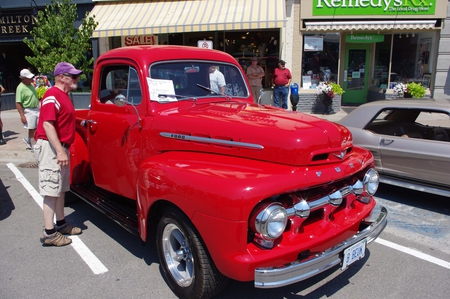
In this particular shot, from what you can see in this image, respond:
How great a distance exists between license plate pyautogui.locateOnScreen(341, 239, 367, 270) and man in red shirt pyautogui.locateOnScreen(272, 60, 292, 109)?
9347mm

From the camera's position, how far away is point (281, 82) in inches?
488

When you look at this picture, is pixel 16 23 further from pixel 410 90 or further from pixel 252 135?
pixel 252 135

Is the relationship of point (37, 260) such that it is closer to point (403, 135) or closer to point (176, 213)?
point (176, 213)

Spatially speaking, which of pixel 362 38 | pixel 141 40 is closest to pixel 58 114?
pixel 141 40

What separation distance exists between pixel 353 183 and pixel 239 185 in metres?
1.32

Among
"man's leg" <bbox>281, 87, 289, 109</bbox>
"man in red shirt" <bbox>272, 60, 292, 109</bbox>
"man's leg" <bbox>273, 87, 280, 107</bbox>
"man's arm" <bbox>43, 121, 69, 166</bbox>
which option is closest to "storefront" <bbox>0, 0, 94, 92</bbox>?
"man in red shirt" <bbox>272, 60, 292, 109</bbox>

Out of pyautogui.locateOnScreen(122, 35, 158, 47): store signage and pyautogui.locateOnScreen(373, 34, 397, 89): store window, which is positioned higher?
pyautogui.locateOnScreen(122, 35, 158, 47): store signage

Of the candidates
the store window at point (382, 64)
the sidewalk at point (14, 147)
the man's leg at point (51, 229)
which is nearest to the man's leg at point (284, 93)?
the store window at point (382, 64)

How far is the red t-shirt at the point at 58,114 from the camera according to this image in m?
3.87

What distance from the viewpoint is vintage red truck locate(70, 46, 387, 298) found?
8.59 feet

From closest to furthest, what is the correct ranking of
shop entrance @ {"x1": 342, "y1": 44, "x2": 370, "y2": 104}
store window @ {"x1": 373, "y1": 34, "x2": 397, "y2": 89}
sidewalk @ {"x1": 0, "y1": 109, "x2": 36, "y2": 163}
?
sidewalk @ {"x1": 0, "y1": 109, "x2": 36, "y2": 163}, store window @ {"x1": 373, "y1": 34, "x2": 397, "y2": 89}, shop entrance @ {"x1": 342, "y1": 44, "x2": 370, "y2": 104}

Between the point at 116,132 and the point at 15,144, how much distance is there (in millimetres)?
6690

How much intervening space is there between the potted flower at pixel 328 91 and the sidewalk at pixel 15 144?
458 mm

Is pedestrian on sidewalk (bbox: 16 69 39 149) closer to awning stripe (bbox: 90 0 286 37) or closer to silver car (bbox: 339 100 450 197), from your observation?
awning stripe (bbox: 90 0 286 37)
